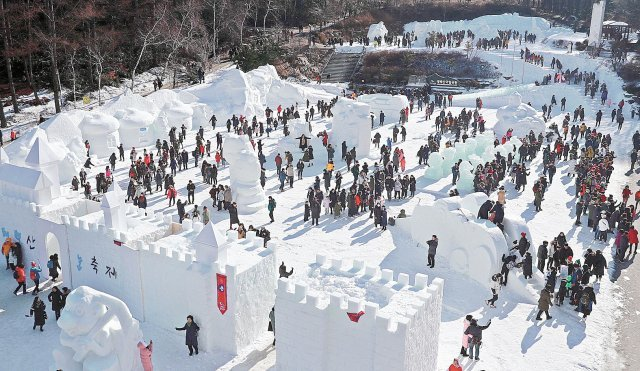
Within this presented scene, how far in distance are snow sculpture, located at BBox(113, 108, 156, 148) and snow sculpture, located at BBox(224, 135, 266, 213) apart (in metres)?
9.49

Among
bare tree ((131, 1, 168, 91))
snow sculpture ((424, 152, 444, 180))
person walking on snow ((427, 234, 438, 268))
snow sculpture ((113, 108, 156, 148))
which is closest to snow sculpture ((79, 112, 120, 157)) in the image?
snow sculpture ((113, 108, 156, 148))

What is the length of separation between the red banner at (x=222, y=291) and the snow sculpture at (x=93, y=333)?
203cm

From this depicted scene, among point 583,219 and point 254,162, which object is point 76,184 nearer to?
point 254,162

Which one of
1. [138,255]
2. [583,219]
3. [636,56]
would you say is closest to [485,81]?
[636,56]

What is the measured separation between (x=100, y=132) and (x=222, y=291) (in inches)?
700

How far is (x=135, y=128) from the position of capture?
99.7 feet

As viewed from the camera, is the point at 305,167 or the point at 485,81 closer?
the point at 305,167

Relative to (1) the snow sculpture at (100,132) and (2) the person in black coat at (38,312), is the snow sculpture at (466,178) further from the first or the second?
(2) the person in black coat at (38,312)

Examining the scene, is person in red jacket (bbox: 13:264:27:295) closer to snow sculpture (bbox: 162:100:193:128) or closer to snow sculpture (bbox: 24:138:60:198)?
snow sculpture (bbox: 24:138:60:198)

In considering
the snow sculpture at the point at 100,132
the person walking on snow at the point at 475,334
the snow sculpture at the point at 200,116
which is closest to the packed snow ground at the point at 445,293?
the person walking on snow at the point at 475,334

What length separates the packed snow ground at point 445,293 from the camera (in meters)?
13.6

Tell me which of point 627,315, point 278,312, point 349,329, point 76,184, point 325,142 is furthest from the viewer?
point 325,142

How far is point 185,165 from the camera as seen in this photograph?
26906 mm

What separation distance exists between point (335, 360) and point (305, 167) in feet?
54.7
